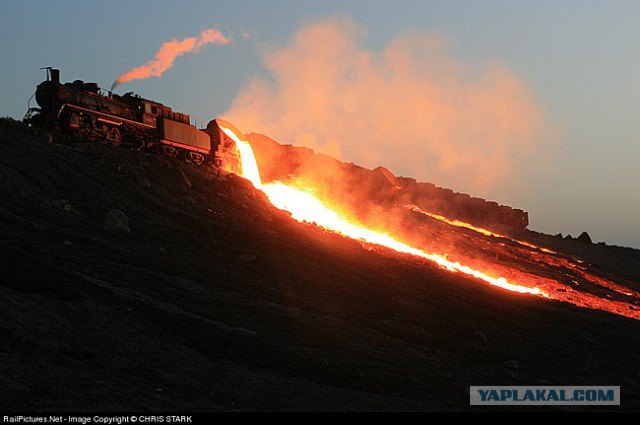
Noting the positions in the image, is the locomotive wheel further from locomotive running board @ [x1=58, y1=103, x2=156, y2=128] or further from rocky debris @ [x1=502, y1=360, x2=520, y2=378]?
rocky debris @ [x1=502, y1=360, x2=520, y2=378]

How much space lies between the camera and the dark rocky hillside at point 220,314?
1259 cm

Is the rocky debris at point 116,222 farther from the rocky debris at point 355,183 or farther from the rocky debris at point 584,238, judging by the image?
the rocky debris at point 584,238

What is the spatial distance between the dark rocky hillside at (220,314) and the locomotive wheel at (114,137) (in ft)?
5.53

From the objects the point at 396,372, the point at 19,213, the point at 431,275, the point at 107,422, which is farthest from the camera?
the point at 431,275

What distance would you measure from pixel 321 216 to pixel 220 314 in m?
26.8

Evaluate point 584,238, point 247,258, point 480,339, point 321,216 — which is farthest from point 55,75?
point 584,238

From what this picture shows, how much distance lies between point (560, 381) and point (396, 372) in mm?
5726

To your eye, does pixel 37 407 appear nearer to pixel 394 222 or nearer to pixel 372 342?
pixel 372 342

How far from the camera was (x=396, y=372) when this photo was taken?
54.0 ft

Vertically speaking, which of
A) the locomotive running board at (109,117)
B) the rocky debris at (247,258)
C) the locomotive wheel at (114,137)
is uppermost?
the locomotive running board at (109,117)

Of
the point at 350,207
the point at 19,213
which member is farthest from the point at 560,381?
the point at 350,207

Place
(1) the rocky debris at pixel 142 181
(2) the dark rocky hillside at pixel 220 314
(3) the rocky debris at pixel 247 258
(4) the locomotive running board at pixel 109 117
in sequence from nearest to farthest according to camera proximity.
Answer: (2) the dark rocky hillside at pixel 220 314 → (3) the rocky debris at pixel 247 258 → (1) the rocky debris at pixel 142 181 → (4) the locomotive running board at pixel 109 117

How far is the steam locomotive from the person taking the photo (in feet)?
103

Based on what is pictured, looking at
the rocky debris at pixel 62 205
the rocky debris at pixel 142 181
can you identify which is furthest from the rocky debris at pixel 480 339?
the rocky debris at pixel 142 181
